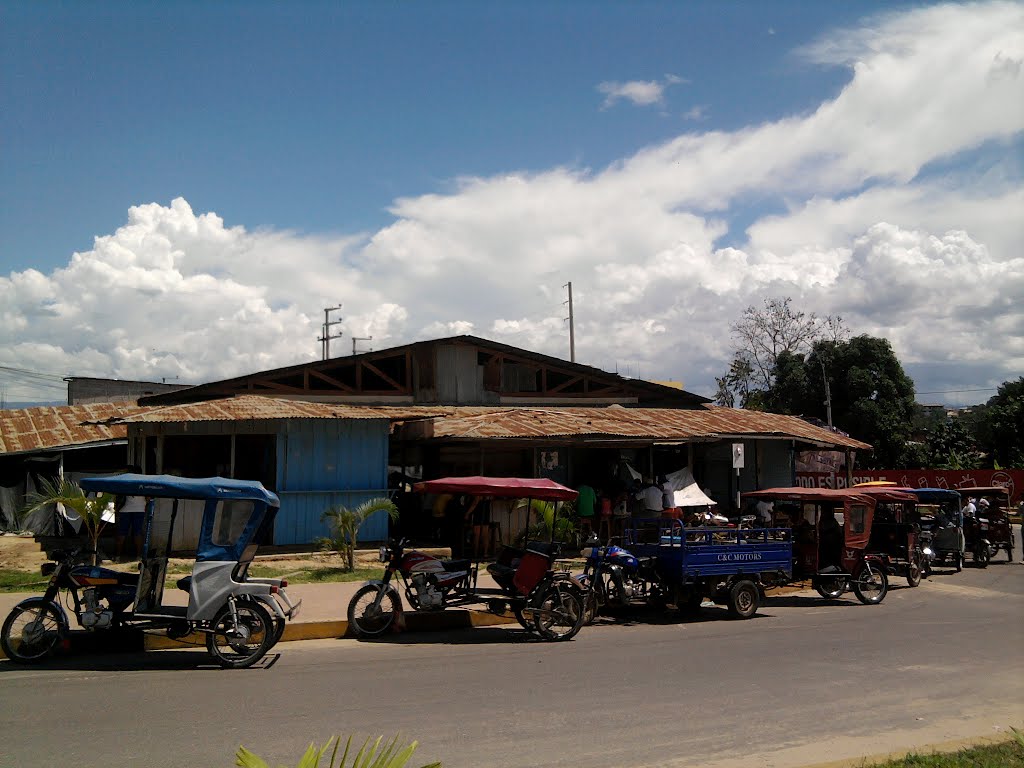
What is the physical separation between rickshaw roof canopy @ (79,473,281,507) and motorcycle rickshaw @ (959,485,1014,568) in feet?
61.0

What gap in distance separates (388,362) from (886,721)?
19.7 m

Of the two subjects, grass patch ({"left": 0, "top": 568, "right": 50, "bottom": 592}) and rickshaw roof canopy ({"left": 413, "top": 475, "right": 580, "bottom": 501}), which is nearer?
rickshaw roof canopy ({"left": 413, "top": 475, "right": 580, "bottom": 501})

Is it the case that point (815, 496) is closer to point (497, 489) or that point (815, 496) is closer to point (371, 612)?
point (497, 489)

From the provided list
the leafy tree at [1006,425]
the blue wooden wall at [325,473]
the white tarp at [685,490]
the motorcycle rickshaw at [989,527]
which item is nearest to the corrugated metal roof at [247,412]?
the blue wooden wall at [325,473]

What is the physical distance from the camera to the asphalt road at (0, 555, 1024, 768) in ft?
21.6

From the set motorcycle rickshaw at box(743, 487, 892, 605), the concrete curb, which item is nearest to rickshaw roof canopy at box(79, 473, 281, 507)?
the concrete curb

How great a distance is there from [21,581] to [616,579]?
962 centimetres

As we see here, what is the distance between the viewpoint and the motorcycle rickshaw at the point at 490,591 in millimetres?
11203

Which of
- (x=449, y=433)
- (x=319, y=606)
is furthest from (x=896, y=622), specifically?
(x=449, y=433)

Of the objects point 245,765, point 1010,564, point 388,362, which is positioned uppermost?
point 388,362

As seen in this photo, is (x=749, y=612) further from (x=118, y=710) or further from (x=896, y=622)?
(x=118, y=710)

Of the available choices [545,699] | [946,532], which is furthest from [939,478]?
[545,699]

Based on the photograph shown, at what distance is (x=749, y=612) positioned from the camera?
13.6 meters

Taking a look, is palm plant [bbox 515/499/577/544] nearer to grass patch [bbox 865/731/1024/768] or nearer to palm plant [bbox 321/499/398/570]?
palm plant [bbox 321/499/398/570]
